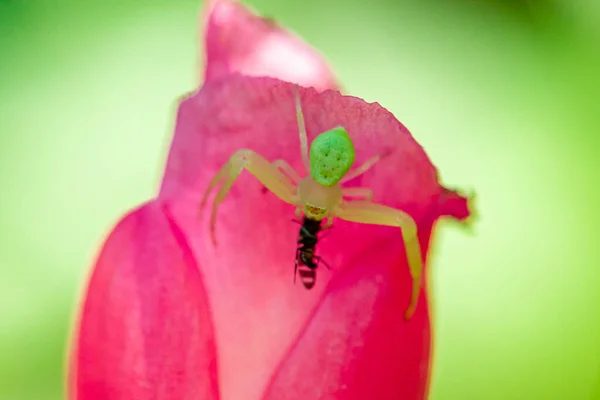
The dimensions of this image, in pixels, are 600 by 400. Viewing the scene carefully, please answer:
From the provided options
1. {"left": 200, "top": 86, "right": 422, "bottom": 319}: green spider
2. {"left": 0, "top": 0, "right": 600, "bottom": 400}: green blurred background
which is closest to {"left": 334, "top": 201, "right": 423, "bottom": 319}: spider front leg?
{"left": 200, "top": 86, "right": 422, "bottom": 319}: green spider

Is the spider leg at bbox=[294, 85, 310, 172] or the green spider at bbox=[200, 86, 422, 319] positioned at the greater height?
the spider leg at bbox=[294, 85, 310, 172]

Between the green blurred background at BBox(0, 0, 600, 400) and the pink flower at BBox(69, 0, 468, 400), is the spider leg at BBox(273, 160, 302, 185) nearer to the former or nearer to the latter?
the pink flower at BBox(69, 0, 468, 400)

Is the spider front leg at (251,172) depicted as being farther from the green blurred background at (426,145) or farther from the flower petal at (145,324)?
the green blurred background at (426,145)

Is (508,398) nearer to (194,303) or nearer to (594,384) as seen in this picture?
(594,384)

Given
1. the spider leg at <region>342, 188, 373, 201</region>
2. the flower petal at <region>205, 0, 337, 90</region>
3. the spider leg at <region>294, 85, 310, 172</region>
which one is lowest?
the spider leg at <region>342, 188, 373, 201</region>

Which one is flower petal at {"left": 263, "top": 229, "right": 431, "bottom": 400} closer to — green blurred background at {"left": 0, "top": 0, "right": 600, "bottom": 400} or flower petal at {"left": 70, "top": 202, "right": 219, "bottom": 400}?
flower petal at {"left": 70, "top": 202, "right": 219, "bottom": 400}

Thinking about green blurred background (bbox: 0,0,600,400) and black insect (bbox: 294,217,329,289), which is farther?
green blurred background (bbox: 0,0,600,400)

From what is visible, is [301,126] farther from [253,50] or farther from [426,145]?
[426,145]
